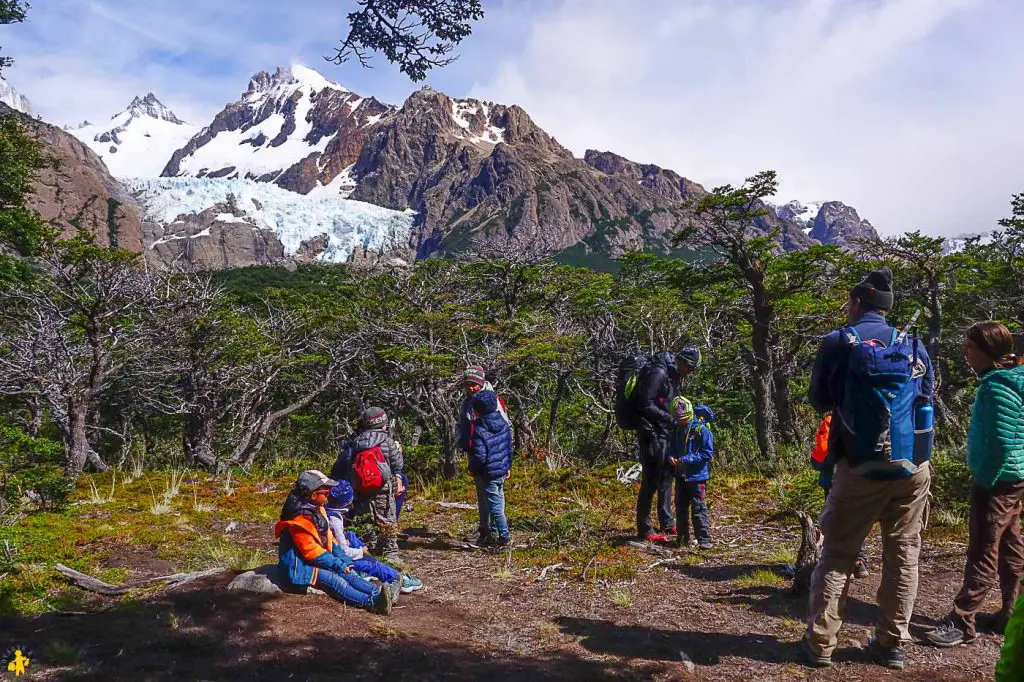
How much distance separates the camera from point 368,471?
5.98 m

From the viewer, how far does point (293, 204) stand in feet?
411

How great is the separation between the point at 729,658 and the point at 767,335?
10080 mm

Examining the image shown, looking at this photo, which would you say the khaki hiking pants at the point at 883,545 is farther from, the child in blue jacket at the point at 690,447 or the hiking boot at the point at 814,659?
the child in blue jacket at the point at 690,447

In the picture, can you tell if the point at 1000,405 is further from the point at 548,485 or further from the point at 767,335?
the point at 767,335

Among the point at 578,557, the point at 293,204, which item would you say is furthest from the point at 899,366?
the point at 293,204

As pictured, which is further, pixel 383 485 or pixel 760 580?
pixel 383 485

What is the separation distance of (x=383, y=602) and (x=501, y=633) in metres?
0.91

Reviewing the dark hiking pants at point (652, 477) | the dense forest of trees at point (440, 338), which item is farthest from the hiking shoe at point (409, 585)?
the dense forest of trees at point (440, 338)

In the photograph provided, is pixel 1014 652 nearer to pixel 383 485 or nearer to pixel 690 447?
A: pixel 690 447

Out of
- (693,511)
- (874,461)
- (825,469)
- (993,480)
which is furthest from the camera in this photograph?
(693,511)

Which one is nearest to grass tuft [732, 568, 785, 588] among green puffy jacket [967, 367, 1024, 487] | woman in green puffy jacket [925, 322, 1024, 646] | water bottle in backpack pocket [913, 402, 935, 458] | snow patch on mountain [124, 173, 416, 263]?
woman in green puffy jacket [925, 322, 1024, 646]

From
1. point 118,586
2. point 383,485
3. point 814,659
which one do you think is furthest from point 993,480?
point 118,586

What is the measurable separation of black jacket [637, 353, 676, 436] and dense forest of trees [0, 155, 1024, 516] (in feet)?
15.2

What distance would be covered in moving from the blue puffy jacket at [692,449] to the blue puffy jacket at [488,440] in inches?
65.5
